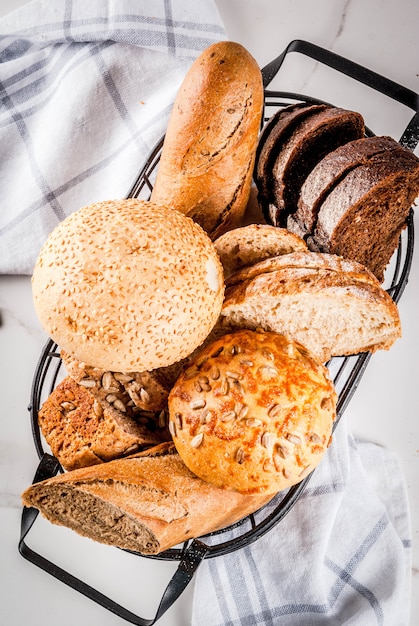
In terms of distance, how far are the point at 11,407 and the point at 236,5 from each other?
151 centimetres

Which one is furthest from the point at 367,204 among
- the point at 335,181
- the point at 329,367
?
the point at 329,367

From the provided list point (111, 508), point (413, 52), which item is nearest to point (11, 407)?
point (111, 508)

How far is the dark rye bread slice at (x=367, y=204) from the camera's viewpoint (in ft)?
4.72

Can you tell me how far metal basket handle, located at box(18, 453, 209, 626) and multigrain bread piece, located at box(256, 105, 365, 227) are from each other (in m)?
0.90

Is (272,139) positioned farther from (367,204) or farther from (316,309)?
(316,309)

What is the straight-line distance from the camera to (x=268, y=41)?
6.50ft

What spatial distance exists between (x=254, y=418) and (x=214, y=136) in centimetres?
70

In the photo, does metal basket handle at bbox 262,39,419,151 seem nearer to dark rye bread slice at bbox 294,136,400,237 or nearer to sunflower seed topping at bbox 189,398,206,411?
dark rye bread slice at bbox 294,136,400,237

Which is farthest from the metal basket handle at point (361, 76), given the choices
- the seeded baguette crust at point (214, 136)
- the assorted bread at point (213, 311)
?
the seeded baguette crust at point (214, 136)

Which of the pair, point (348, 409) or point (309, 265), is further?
point (348, 409)

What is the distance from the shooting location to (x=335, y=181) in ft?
4.86

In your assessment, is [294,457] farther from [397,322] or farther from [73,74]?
[73,74]

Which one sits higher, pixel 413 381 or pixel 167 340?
pixel 167 340

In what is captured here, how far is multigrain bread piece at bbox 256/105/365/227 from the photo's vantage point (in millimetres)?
1523
